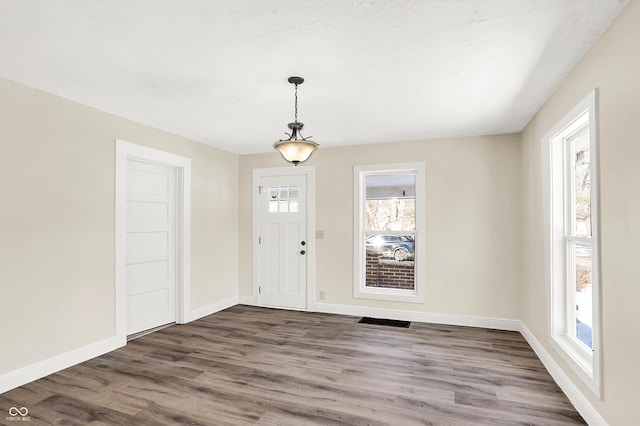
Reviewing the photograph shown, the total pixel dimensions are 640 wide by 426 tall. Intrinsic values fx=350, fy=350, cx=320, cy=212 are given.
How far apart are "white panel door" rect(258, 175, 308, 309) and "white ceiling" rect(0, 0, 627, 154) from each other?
A: 1.84m

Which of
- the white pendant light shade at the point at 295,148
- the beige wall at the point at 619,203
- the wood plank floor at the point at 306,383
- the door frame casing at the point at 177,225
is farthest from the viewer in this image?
the door frame casing at the point at 177,225

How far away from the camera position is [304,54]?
2371 mm

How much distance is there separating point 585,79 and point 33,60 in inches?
150

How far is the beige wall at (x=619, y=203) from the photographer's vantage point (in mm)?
1765

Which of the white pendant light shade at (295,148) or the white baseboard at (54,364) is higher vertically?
the white pendant light shade at (295,148)

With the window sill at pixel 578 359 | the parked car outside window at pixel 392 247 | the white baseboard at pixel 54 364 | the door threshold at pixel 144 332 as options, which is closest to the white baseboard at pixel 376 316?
the white baseboard at pixel 54 364

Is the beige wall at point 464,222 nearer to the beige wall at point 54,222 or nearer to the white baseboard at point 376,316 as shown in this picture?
the white baseboard at point 376,316

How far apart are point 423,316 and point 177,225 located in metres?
3.51

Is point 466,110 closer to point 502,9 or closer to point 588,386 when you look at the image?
point 502,9

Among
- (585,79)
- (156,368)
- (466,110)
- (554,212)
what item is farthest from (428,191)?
(156,368)

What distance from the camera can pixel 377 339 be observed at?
402 cm

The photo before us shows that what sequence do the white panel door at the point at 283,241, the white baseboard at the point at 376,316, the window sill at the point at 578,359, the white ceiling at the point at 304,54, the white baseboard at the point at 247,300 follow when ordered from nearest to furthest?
the white ceiling at the point at 304,54 → the window sill at the point at 578,359 → the white baseboard at the point at 376,316 → the white panel door at the point at 283,241 → the white baseboard at the point at 247,300

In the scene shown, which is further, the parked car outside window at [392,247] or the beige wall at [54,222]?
the parked car outside window at [392,247]

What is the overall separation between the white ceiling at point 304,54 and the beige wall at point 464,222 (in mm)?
867
